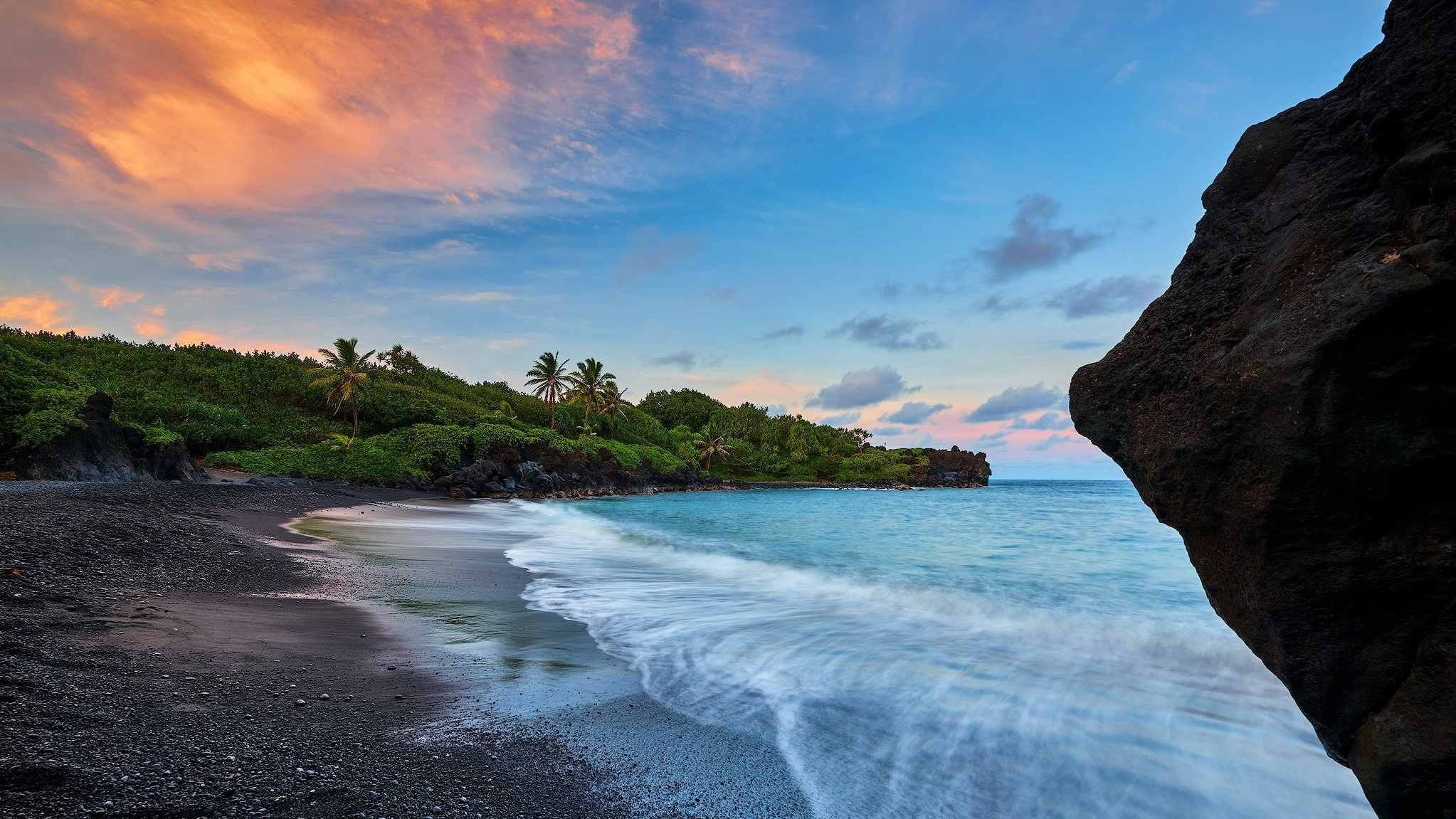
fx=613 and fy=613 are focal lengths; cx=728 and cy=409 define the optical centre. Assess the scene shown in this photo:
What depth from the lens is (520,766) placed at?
11.4 feet

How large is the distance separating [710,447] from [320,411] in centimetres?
4692

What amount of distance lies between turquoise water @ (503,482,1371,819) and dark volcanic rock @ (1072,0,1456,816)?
188 cm

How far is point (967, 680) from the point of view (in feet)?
20.9

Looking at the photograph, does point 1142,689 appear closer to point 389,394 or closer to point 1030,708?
point 1030,708

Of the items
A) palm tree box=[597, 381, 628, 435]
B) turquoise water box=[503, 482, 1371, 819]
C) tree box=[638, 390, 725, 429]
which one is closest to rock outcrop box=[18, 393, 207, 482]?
turquoise water box=[503, 482, 1371, 819]

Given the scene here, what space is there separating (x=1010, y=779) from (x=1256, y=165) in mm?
4115

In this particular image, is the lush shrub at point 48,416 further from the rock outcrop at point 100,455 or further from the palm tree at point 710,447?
the palm tree at point 710,447

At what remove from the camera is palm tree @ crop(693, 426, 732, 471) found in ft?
284

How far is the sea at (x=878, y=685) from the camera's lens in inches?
158

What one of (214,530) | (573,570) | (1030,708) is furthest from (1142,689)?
(214,530)

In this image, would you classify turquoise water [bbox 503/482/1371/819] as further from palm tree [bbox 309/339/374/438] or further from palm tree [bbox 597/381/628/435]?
palm tree [bbox 597/381/628/435]

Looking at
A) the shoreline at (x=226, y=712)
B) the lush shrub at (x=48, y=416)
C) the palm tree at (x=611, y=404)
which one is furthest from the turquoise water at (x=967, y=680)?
the palm tree at (x=611, y=404)

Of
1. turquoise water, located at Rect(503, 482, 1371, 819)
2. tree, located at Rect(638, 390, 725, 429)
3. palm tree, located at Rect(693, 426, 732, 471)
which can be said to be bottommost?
turquoise water, located at Rect(503, 482, 1371, 819)

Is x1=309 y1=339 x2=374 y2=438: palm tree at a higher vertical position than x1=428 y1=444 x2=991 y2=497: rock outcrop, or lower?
higher
